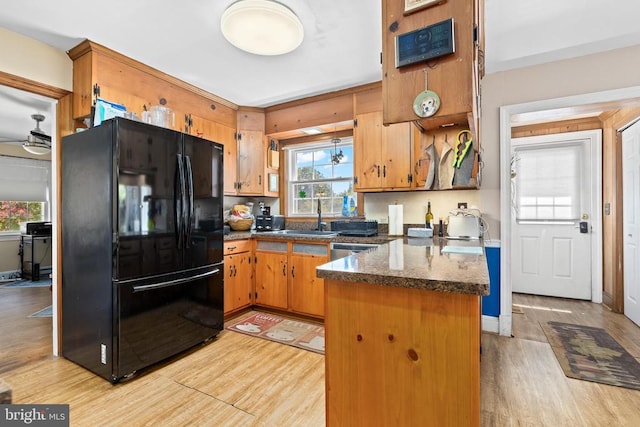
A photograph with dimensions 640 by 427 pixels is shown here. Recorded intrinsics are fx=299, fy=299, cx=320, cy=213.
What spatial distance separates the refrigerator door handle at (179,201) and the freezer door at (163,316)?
1.10 feet

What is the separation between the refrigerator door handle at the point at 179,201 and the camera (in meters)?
2.38

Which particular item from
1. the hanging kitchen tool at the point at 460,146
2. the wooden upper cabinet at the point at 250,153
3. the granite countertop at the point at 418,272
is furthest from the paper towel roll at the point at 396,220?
the wooden upper cabinet at the point at 250,153

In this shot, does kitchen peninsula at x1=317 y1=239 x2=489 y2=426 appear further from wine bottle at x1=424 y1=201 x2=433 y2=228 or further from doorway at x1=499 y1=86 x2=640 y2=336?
doorway at x1=499 y1=86 x2=640 y2=336

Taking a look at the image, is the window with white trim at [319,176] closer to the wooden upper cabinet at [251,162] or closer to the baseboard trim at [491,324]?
the wooden upper cabinet at [251,162]

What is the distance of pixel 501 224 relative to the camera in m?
2.94

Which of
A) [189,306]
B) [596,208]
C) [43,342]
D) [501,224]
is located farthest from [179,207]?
[596,208]

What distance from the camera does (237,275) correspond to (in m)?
3.30

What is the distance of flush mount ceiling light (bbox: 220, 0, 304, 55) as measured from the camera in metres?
1.88

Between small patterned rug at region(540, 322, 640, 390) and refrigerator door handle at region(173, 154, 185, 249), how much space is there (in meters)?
3.11

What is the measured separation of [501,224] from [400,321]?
7.86 feet

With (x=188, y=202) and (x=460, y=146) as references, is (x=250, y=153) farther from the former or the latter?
(x=460, y=146)

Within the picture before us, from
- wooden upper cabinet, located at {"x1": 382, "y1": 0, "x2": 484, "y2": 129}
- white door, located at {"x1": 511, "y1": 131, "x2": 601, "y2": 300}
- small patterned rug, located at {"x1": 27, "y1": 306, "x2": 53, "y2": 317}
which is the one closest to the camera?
wooden upper cabinet, located at {"x1": 382, "y1": 0, "x2": 484, "y2": 129}

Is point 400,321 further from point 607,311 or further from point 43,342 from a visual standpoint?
point 607,311

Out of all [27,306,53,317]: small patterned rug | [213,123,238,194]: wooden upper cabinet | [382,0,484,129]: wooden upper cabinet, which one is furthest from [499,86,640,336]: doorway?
[27,306,53,317]: small patterned rug
